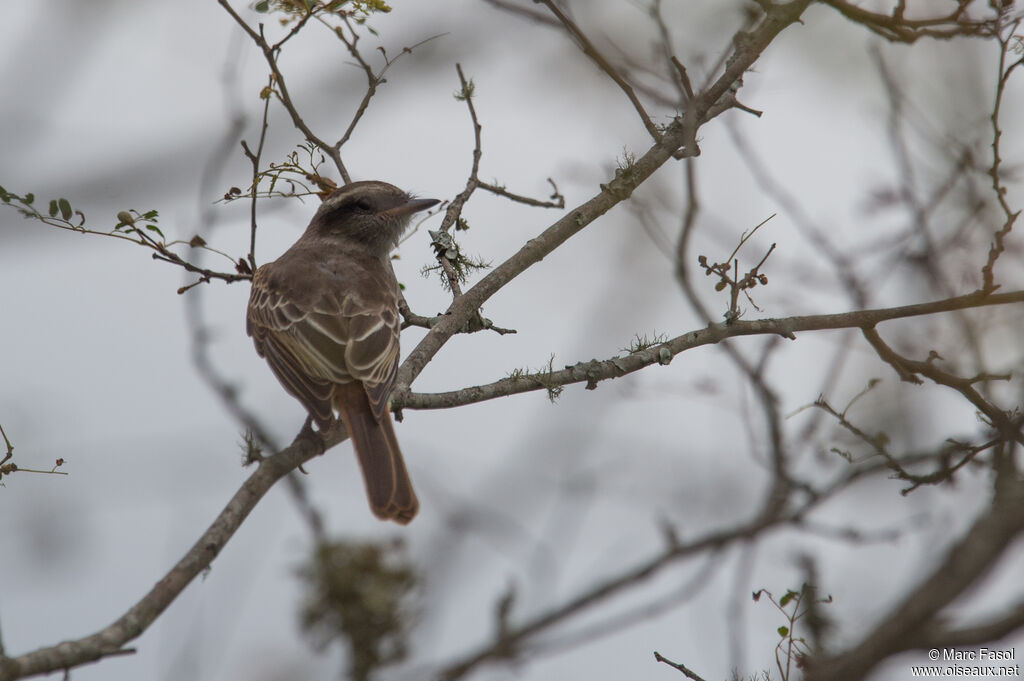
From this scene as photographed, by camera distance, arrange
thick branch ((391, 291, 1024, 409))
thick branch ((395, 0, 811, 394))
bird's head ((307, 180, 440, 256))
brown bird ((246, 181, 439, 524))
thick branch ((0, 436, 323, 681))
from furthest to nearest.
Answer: bird's head ((307, 180, 440, 256)), brown bird ((246, 181, 439, 524)), thick branch ((395, 0, 811, 394)), thick branch ((391, 291, 1024, 409)), thick branch ((0, 436, 323, 681))

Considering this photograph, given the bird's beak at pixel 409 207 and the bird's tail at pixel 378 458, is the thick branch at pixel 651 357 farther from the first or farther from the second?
the bird's beak at pixel 409 207

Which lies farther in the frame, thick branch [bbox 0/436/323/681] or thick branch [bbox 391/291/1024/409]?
thick branch [bbox 391/291/1024/409]

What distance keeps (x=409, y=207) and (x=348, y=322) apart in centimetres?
104

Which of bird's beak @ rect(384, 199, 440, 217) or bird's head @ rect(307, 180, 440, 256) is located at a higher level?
bird's head @ rect(307, 180, 440, 256)

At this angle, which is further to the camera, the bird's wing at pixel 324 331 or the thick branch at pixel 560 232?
the bird's wing at pixel 324 331

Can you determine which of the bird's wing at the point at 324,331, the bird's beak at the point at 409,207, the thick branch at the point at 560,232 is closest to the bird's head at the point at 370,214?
the bird's beak at the point at 409,207

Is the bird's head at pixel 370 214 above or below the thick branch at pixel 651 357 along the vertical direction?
above

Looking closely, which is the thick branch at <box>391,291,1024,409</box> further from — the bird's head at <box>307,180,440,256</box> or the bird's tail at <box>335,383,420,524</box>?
the bird's head at <box>307,180,440,256</box>

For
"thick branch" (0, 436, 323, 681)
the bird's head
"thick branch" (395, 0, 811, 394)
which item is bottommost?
"thick branch" (0, 436, 323, 681)

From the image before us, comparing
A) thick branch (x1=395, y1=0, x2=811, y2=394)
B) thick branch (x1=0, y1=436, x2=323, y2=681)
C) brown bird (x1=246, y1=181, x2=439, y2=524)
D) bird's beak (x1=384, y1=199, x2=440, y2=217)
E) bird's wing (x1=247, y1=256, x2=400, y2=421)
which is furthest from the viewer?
bird's beak (x1=384, y1=199, x2=440, y2=217)

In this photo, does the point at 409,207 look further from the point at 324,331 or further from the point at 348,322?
the point at 324,331

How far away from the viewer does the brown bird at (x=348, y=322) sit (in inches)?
226

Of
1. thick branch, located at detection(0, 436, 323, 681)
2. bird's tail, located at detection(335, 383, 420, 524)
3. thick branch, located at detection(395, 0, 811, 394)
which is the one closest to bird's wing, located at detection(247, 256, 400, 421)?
bird's tail, located at detection(335, 383, 420, 524)

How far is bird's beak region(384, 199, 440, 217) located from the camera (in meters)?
7.10
